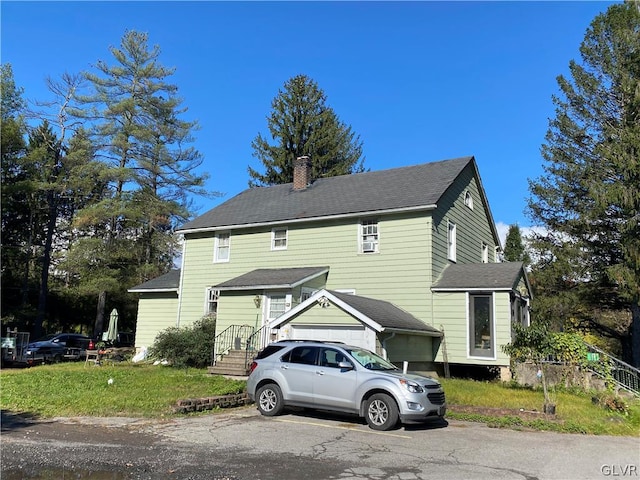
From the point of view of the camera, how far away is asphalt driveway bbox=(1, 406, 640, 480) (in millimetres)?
6684

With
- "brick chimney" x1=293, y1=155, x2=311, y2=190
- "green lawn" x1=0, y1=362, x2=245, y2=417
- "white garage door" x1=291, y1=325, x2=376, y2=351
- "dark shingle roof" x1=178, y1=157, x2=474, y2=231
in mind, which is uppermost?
"brick chimney" x1=293, y1=155, x2=311, y2=190

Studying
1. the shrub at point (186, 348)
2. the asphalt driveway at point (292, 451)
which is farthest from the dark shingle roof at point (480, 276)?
the shrub at point (186, 348)

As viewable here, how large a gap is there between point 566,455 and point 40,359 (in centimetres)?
2412

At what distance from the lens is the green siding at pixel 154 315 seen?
82.5 feet

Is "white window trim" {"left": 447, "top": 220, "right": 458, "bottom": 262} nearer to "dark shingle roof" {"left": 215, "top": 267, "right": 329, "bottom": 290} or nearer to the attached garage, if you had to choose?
the attached garage

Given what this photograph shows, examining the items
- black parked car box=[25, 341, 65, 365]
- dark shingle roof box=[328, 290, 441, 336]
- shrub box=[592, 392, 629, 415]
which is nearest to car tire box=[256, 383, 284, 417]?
dark shingle roof box=[328, 290, 441, 336]

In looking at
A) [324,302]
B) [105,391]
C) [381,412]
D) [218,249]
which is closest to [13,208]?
[218,249]

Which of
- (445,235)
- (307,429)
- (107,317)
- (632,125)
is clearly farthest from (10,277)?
(632,125)

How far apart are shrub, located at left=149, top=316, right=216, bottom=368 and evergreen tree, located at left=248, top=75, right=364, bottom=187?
22408mm

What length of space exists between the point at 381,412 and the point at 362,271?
10391 millimetres

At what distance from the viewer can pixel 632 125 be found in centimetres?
2473

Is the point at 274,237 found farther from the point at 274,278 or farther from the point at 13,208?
the point at 13,208

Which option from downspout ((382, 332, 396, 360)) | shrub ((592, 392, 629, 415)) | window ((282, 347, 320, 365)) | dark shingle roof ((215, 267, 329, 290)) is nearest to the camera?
window ((282, 347, 320, 365))

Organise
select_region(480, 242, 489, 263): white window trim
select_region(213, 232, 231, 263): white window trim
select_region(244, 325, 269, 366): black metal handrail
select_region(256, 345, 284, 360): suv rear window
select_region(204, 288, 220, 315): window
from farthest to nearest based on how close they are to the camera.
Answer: select_region(480, 242, 489, 263): white window trim, select_region(213, 232, 231, 263): white window trim, select_region(204, 288, 220, 315): window, select_region(244, 325, 269, 366): black metal handrail, select_region(256, 345, 284, 360): suv rear window
